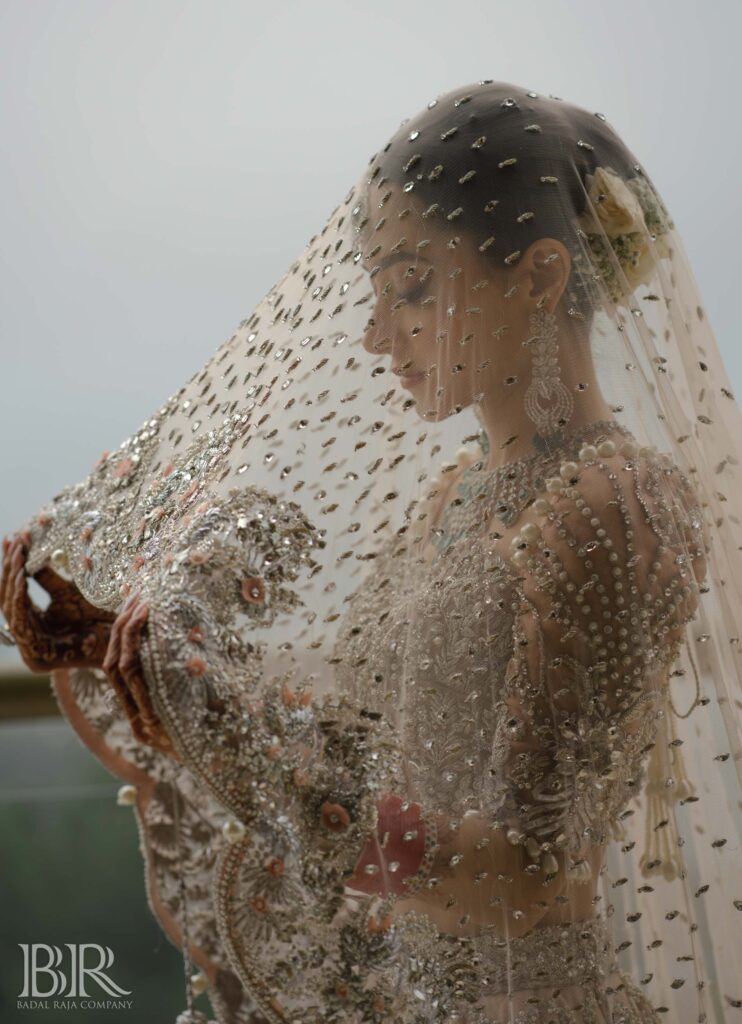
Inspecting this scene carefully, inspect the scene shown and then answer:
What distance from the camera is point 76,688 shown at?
128 cm

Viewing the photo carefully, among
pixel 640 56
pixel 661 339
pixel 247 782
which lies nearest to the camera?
pixel 247 782

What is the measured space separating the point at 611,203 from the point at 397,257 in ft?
0.61

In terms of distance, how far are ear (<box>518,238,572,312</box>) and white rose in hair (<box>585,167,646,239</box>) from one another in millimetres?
58

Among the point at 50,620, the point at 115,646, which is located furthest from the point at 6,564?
the point at 115,646

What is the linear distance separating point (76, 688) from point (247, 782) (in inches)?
23.3

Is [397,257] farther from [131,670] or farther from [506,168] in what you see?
[131,670]

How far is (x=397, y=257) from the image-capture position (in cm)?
86

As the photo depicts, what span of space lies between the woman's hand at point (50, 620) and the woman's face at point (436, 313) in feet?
1.71

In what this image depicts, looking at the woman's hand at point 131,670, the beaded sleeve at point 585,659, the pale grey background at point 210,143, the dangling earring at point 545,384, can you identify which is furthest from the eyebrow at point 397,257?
the pale grey background at point 210,143

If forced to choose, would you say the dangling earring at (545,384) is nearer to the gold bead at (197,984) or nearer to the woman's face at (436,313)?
the woman's face at (436,313)

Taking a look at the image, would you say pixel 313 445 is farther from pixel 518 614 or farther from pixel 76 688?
pixel 76 688

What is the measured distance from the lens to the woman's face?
827mm

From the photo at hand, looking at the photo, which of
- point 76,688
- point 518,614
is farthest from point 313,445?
point 76,688
